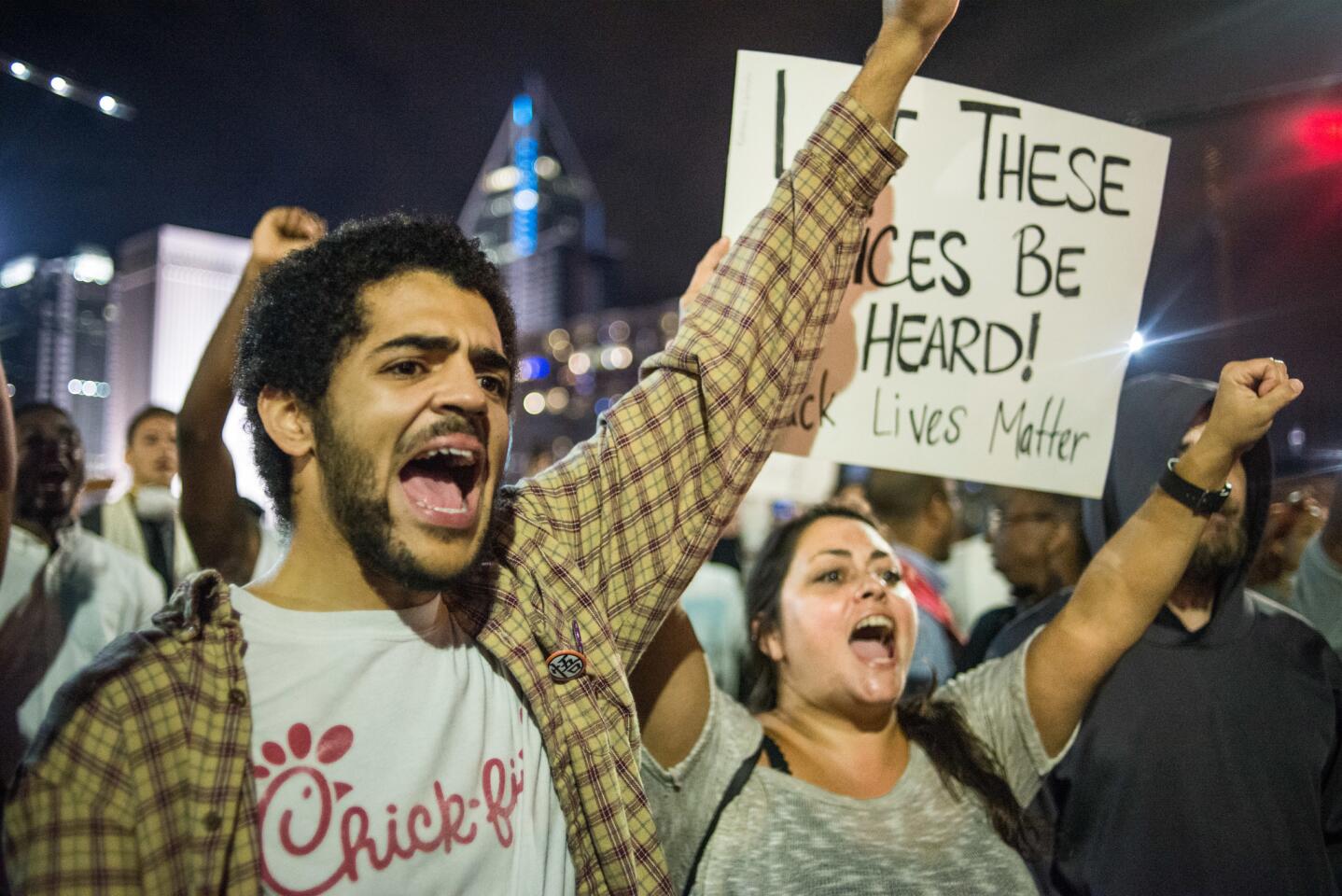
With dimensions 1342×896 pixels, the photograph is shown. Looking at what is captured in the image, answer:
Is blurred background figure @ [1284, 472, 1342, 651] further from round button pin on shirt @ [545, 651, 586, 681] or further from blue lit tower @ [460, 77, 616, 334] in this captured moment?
blue lit tower @ [460, 77, 616, 334]

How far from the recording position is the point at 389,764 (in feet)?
4.39

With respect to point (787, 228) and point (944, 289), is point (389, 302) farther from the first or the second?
point (944, 289)

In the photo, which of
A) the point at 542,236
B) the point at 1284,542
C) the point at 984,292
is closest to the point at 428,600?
the point at 984,292

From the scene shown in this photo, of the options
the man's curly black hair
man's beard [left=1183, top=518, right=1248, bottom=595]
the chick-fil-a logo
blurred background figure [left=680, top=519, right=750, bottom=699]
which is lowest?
blurred background figure [left=680, top=519, right=750, bottom=699]

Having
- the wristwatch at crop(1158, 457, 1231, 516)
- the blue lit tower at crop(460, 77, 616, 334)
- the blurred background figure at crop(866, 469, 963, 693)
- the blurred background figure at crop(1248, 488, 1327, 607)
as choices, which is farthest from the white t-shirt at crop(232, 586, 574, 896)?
the blue lit tower at crop(460, 77, 616, 334)

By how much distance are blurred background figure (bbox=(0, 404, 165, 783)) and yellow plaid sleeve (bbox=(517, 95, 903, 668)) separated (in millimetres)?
2234

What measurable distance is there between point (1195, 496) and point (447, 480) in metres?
1.76

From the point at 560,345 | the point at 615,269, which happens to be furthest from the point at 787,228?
the point at 615,269

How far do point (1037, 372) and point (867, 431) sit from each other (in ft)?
1.71

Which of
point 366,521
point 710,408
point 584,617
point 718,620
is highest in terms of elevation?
point 710,408

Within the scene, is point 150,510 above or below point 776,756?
above

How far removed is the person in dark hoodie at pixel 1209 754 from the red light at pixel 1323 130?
6.14ft

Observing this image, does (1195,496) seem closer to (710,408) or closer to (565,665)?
(710,408)

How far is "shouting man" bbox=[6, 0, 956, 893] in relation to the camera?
1170mm
